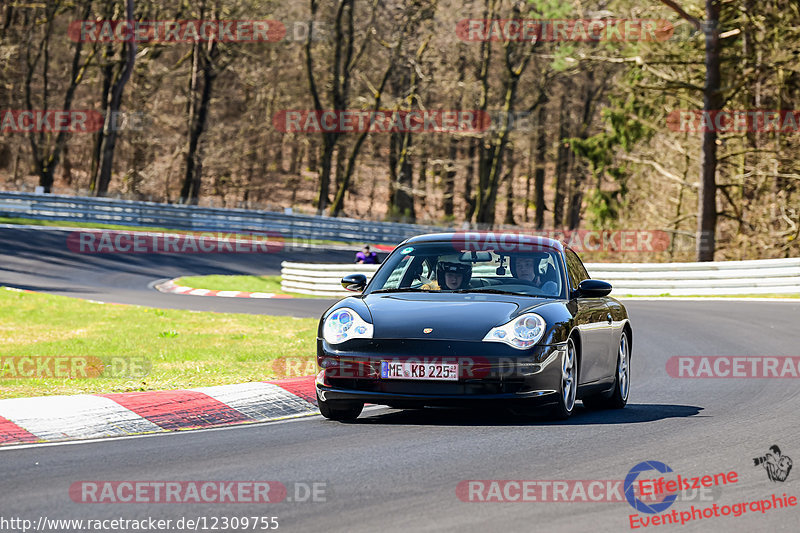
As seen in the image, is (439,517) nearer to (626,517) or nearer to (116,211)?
(626,517)

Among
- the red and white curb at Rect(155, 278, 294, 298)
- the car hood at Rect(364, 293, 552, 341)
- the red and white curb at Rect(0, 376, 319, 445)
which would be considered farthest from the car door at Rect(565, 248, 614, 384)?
the red and white curb at Rect(155, 278, 294, 298)

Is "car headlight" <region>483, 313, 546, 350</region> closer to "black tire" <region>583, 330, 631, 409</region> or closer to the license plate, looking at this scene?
the license plate

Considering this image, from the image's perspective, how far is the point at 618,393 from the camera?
32.3ft

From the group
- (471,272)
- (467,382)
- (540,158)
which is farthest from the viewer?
(540,158)

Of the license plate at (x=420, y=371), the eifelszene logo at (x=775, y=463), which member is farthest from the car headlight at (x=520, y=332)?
the eifelszene logo at (x=775, y=463)

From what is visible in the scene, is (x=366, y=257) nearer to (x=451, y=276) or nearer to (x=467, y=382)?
(x=451, y=276)

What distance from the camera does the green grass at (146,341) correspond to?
10.5m

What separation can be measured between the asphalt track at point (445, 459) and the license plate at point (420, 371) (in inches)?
15.0

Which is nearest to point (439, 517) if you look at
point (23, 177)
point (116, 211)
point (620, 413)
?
point (620, 413)

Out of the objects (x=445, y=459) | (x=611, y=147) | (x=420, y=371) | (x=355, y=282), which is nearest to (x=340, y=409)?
(x=420, y=371)

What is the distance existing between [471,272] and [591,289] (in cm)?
96

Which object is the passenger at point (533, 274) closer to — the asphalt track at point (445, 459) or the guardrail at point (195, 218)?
the asphalt track at point (445, 459)

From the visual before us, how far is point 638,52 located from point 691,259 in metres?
7.77

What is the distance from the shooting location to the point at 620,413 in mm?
9461
